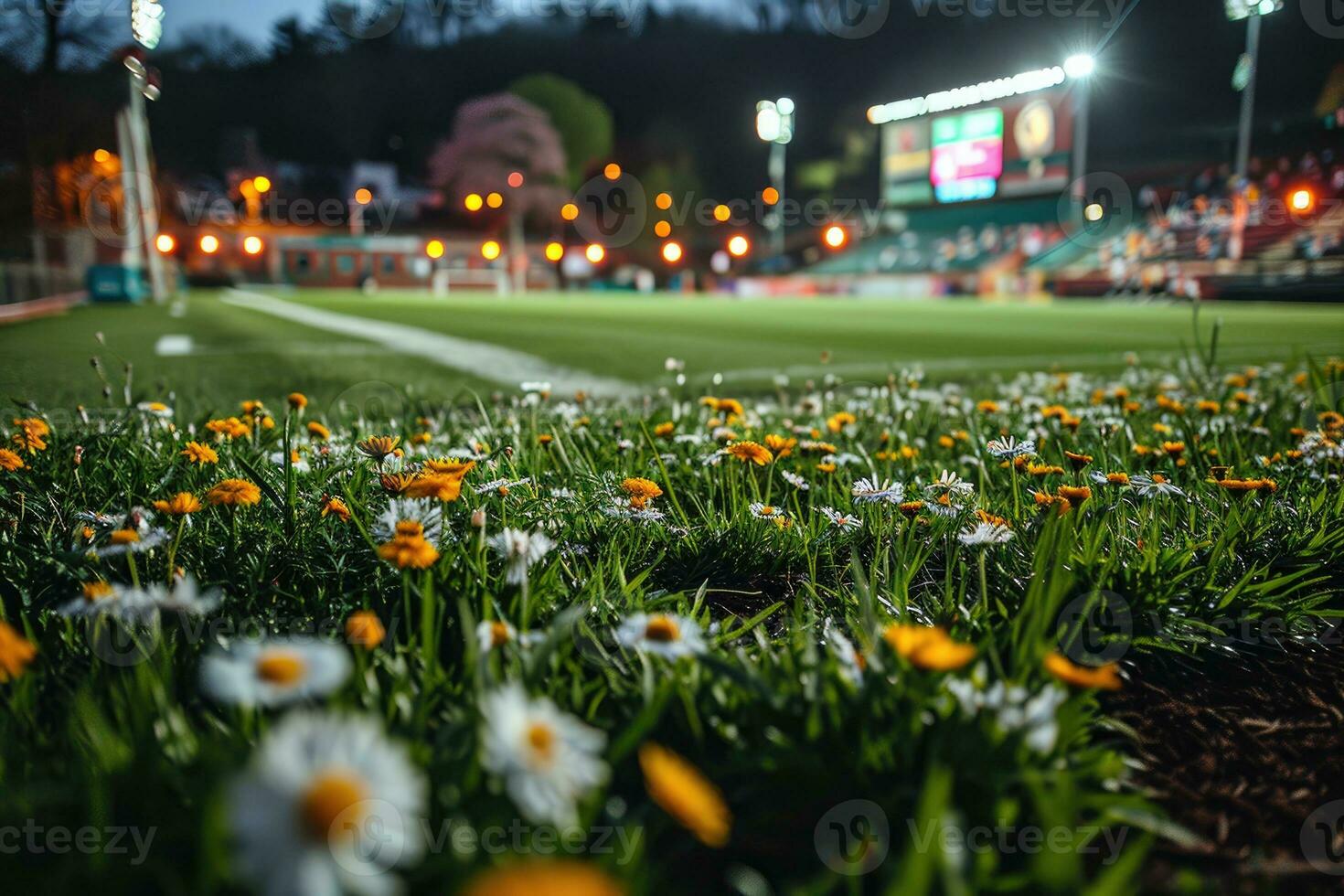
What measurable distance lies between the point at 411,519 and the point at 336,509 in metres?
0.32

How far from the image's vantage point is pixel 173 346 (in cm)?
762

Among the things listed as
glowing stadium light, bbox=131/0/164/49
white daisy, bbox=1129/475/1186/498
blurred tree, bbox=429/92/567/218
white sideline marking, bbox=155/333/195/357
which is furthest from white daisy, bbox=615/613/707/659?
blurred tree, bbox=429/92/567/218

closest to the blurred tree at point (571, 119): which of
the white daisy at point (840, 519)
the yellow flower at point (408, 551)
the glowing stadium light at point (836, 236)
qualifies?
the glowing stadium light at point (836, 236)

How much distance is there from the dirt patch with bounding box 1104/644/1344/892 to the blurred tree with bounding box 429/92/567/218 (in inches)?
2449

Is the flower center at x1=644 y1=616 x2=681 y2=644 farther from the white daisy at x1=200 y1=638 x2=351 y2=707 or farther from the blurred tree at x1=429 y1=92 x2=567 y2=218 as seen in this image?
the blurred tree at x1=429 y1=92 x2=567 y2=218

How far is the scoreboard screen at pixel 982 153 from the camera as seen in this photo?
144 ft

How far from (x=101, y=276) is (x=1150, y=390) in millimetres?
20641

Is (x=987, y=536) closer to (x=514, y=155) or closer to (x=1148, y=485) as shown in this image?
(x=1148, y=485)

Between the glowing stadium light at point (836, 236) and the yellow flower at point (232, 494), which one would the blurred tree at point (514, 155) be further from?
the yellow flower at point (232, 494)

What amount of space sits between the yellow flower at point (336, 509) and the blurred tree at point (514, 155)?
61628 mm

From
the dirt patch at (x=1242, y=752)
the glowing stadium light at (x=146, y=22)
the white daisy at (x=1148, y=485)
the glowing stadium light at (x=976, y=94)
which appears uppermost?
the glowing stadium light at (x=976, y=94)

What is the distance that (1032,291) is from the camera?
3194 cm

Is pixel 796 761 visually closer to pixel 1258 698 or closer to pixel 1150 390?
pixel 1258 698

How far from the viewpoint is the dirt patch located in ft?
3.12
